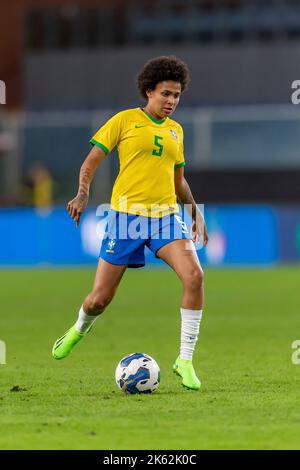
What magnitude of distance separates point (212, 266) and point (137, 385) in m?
17.6

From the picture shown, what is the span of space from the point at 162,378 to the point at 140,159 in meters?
1.76

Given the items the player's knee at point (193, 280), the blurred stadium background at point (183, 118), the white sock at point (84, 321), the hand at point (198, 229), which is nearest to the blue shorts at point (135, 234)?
the player's knee at point (193, 280)

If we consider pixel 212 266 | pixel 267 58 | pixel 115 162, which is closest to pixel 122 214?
pixel 212 266

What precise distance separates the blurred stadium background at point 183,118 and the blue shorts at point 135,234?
648 inches

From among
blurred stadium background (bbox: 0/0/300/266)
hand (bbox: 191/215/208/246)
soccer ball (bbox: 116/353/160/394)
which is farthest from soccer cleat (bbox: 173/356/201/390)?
blurred stadium background (bbox: 0/0/300/266)

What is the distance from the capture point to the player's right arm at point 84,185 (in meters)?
8.11

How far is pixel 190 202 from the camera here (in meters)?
8.96

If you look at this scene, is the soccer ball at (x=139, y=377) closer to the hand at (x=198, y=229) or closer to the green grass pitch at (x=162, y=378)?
the green grass pitch at (x=162, y=378)

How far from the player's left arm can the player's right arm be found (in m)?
0.74

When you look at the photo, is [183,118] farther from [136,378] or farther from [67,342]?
[136,378]

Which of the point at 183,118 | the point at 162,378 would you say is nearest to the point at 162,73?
the point at 162,378

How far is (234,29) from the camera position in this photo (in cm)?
3103
